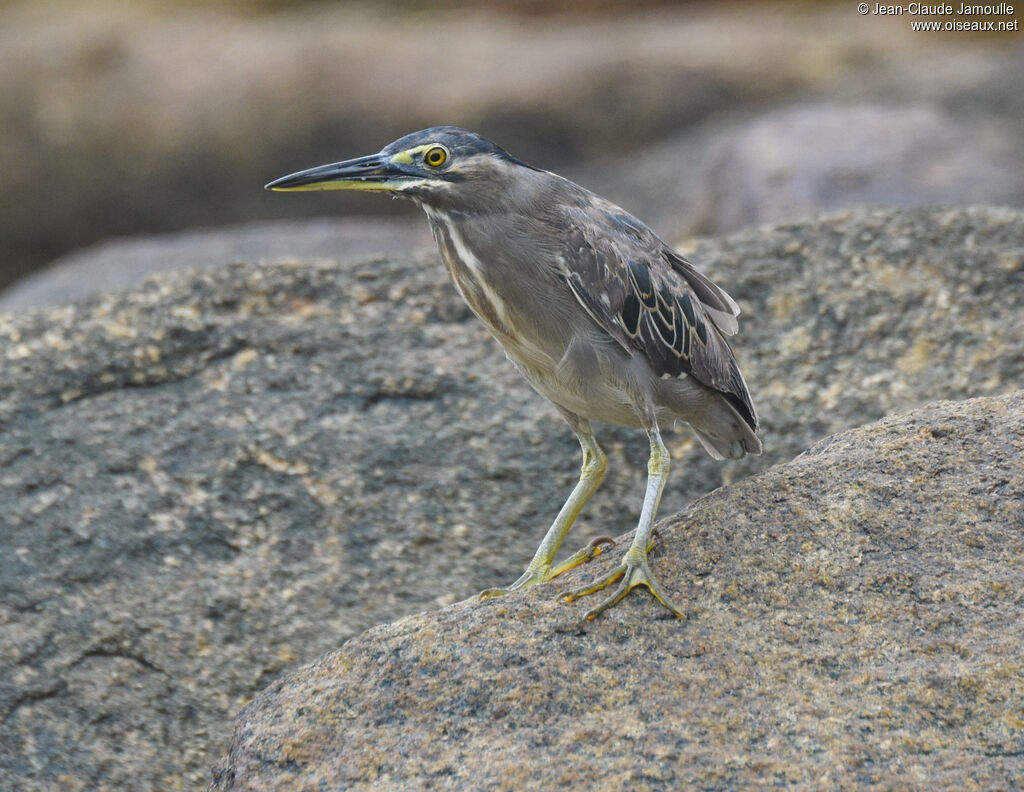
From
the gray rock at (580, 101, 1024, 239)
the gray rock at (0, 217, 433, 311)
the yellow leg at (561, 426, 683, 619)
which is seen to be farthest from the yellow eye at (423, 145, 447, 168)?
the gray rock at (580, 101, 1024, 239)

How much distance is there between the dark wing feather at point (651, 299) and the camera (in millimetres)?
4102

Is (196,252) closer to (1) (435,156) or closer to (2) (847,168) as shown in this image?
(2) (847,168)

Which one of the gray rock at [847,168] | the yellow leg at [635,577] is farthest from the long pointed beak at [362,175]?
the gray rock at [847,168]

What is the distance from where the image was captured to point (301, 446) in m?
5.14

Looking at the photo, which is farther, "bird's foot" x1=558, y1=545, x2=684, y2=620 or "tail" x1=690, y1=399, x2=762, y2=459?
"tail" x1=690, y1=399, x2=762, y2=459

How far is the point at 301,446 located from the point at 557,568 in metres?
1.44

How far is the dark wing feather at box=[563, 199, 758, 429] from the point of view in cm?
410

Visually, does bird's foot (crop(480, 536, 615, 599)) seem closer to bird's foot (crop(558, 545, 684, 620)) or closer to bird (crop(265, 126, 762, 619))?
bird (crop(265, 126, 762, 619))

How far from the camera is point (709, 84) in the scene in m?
13.8

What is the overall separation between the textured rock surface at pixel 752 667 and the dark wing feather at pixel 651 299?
641 millimetres

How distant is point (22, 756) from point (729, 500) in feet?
8.56

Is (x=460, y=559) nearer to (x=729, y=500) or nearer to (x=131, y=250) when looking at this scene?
(x=729, y=500)

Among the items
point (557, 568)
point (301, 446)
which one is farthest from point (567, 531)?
point (301, 446)

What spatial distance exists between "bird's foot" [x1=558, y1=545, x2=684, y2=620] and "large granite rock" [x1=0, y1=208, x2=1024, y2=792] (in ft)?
4.00
